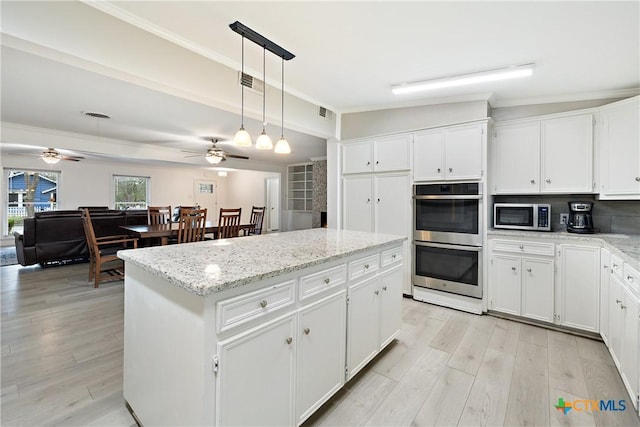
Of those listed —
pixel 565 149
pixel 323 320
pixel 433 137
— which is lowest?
pixel 323 320

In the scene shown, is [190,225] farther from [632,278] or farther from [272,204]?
[272,204]

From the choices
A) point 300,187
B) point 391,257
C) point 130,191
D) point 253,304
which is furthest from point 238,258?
point 130,191

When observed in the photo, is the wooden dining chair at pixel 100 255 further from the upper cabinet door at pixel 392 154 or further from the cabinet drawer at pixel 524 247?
the cabinet drawer at pixel 524 247

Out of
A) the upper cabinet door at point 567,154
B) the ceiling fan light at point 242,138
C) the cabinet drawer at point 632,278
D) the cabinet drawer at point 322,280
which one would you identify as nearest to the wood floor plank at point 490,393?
the cabinet drawer at point 632,278

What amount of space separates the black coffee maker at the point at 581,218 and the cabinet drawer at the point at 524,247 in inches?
14.8

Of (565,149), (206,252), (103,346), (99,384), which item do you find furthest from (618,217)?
(103,346)

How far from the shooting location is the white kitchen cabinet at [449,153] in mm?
3148

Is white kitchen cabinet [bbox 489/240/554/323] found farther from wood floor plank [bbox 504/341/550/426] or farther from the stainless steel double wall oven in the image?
wood floor plank [bbox 504/341/550/426]

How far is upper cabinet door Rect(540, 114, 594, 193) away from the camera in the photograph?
114 inches

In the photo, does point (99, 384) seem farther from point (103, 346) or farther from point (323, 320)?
point (323, 320)

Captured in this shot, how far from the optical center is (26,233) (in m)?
4.64

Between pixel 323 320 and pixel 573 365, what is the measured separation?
83.0 inches

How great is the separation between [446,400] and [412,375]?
29cm

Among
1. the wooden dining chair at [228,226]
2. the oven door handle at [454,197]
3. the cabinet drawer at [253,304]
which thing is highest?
the oven door handle at [454,197]
